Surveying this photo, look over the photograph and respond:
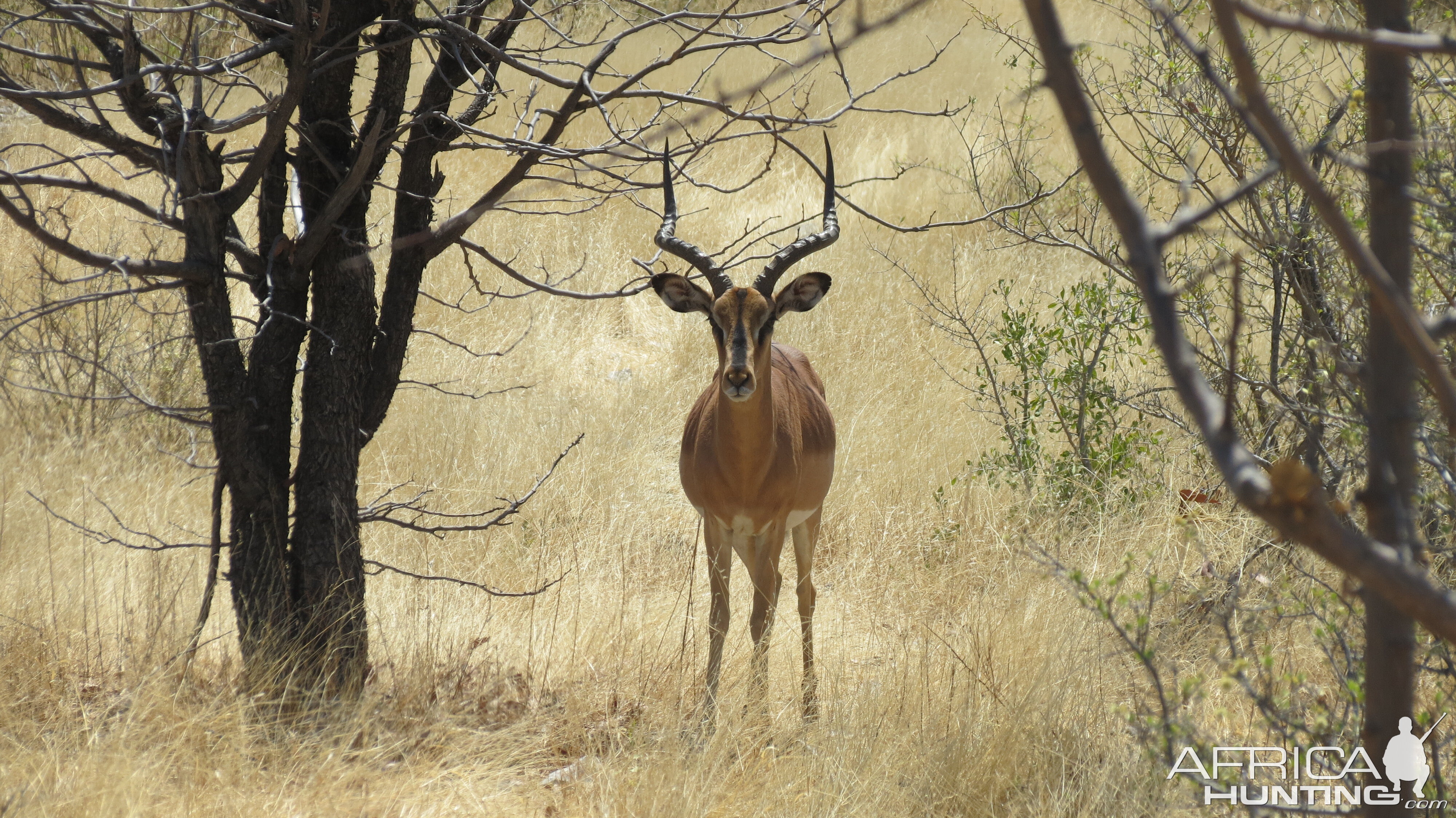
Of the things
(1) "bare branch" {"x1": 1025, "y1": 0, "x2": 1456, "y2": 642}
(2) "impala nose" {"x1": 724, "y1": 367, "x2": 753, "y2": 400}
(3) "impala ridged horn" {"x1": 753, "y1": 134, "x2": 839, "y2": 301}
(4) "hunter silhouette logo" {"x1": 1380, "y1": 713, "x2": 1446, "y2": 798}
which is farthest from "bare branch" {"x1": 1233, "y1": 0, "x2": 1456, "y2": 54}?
(3) "impala ridged horn" {"x1": 753, "y1": 134, "x2": 839, "y2": 301}

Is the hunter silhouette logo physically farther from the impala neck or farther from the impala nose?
the impala neck

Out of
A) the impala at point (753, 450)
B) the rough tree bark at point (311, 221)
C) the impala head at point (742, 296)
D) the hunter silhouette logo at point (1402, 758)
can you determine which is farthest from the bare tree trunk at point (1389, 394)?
the impala at point (753, 450)

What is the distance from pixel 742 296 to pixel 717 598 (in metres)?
1.36

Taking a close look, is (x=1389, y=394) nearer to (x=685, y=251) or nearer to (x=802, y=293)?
Answer: (x=685, y=251)

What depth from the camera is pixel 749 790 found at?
3822mm

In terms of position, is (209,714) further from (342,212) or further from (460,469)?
(460,469)

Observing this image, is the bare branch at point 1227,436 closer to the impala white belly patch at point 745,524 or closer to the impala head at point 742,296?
the impala head at point 742,296

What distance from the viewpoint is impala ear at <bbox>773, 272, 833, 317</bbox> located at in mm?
4918

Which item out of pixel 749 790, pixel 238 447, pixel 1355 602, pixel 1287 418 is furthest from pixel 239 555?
pixel 1287 418

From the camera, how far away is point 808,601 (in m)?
5.25

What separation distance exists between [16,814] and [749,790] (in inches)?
83.7

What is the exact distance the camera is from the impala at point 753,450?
4594mm
